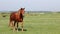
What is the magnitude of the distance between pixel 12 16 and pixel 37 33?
3025mm

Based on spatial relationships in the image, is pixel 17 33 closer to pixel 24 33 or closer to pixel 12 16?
pixel 24 33

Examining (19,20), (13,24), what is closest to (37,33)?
(19,20)

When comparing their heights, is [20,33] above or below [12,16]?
below

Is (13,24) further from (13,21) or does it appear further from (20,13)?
(20,13)

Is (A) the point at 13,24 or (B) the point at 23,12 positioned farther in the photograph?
(A) the point at 13,24

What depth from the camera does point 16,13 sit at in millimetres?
17234

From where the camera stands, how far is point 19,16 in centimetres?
1706

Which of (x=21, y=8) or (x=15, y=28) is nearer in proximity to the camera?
(x=21, y=8)

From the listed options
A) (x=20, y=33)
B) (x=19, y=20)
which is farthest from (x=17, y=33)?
(x=19, y=20)

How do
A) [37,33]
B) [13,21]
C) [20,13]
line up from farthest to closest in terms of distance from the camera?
[13,21]
[20,13]
[37,33]

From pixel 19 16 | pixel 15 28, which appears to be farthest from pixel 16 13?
pixel 15 28

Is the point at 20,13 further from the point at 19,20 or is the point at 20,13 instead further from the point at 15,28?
the point at 15,28

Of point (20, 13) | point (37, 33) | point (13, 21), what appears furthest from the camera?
point (13, 21)

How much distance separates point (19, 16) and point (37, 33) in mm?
2187
